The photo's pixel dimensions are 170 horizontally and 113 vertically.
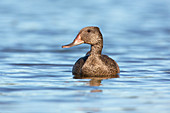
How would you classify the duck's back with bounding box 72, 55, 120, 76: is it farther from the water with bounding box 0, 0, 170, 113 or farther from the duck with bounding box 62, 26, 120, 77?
the water with bounding box 0, 0, 170, 113

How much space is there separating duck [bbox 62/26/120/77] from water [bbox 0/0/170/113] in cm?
43

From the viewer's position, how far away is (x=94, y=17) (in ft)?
96.3

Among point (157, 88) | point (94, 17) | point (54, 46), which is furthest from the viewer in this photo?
point (94, 17)

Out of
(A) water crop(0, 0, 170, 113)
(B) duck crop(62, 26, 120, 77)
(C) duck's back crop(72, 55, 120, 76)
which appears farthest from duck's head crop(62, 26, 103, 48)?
(A) water crop(0, 0, 170, 113)

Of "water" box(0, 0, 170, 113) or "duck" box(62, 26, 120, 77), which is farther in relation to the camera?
"duck" box(62, 26, 120, 77)

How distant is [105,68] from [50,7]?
22184mm

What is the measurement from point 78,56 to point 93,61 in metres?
4.47

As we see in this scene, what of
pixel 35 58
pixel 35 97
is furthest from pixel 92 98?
pixel 35 58

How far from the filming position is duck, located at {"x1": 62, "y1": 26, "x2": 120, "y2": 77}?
42.2 feet

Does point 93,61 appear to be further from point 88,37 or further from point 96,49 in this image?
point 88,37

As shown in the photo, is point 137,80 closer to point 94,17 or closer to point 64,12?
point 94,17

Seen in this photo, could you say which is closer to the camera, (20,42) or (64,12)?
(20,42)

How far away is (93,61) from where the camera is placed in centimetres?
1300

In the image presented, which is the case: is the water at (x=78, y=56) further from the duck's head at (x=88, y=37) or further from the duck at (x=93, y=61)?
the duck's head at (x=88, y=37)
